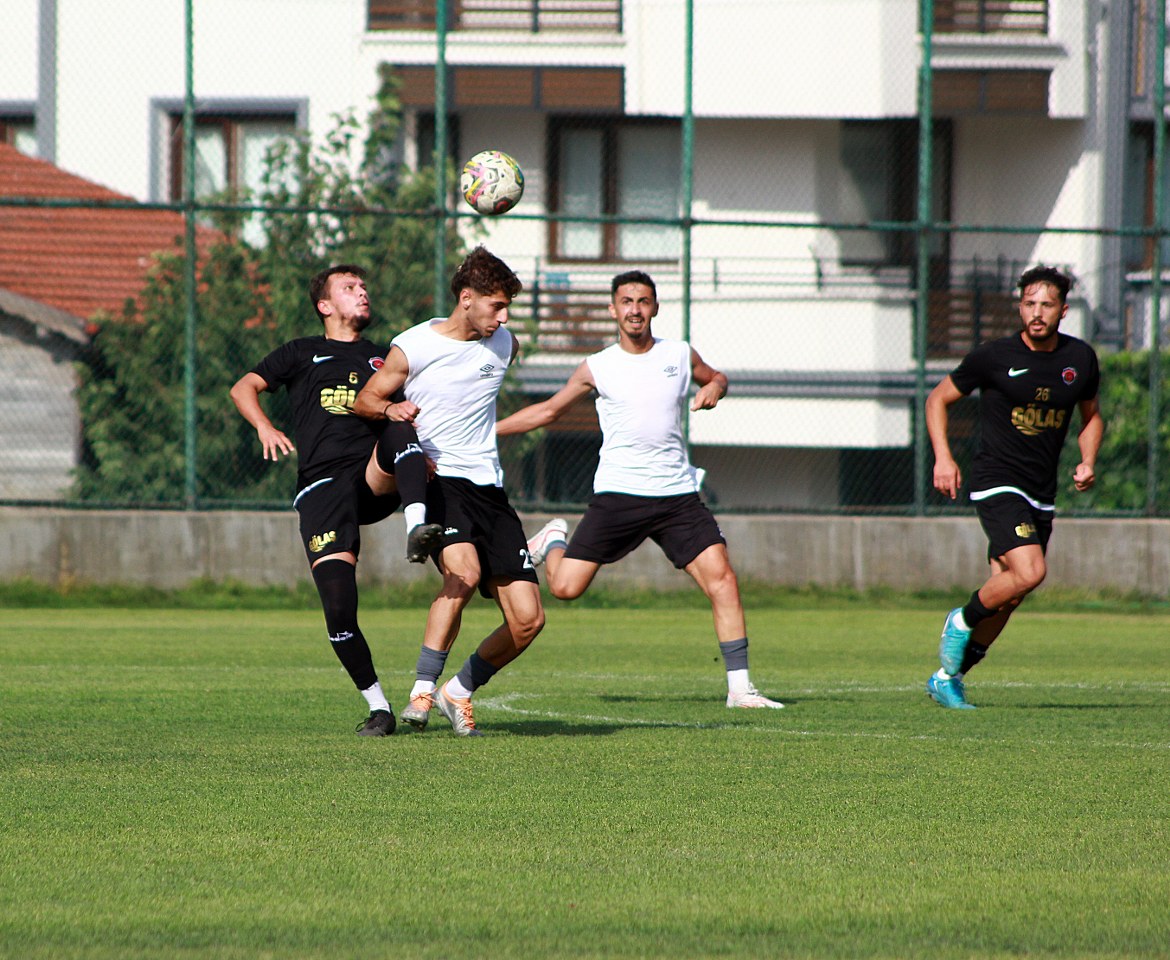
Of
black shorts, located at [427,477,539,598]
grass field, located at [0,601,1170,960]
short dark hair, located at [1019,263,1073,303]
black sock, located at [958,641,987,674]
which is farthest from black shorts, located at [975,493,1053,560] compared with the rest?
black shorts, located at [427,477,539,598]

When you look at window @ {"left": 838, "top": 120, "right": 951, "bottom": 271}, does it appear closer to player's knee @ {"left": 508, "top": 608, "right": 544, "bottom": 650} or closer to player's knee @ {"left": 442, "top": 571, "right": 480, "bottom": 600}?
player's knee @ {"left": 508, "top": 608, "right": 544, "bottom": 650}

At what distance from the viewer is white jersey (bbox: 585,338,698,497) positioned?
9.28 m

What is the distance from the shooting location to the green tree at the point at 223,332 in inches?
634

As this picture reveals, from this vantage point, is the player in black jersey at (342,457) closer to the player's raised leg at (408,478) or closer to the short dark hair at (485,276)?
the player's raised leg at (408,478)

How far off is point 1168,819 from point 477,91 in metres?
18.4

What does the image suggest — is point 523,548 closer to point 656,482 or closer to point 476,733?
point 476,733

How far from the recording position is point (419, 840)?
5504 millimetres

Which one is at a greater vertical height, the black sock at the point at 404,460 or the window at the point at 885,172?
the window at the point at 885,172

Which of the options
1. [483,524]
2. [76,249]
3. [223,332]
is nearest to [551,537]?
[483,524]

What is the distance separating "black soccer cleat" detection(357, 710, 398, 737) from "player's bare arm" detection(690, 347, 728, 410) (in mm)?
2170

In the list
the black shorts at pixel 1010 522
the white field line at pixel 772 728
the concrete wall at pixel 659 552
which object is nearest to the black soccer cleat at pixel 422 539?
the white field line at pixel 772 728

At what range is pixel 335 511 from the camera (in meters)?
7.84

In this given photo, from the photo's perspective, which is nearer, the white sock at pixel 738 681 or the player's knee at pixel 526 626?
the player's knee at pixel 526 626

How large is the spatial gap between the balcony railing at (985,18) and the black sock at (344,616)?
17.6 meters
